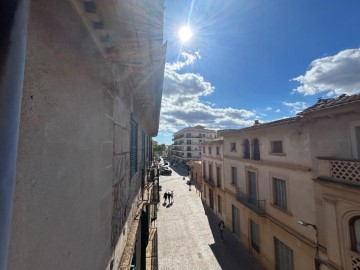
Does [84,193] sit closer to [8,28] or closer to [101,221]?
[101,221]

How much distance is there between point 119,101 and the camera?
2.91 metres

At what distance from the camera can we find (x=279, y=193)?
10719 millimetres

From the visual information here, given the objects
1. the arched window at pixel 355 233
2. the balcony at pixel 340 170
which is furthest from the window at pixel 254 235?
the balcony at pixel 340 170

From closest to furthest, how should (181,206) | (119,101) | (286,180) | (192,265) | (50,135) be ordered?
1. (50,135)
2. (119,101)
3. (286,180)
4. (192,265)
5. (181,206)

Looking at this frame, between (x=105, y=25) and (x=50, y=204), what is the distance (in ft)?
4.72

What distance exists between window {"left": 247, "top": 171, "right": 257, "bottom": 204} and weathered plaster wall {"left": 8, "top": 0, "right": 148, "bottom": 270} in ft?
40.8

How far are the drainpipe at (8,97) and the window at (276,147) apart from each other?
11.7 metres

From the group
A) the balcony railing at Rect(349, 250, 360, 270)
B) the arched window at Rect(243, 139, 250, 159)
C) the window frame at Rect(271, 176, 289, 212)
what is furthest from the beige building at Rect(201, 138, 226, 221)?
the balcony railing at Rect(349, 250, 360, 270)

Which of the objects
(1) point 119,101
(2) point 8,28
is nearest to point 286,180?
(1) point 119,101

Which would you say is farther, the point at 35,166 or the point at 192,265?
the point at 192,265

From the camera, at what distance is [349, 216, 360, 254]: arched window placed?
650 centimetres

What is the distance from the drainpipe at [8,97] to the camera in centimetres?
65

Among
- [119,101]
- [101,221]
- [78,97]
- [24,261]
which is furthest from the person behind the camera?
[119,101]

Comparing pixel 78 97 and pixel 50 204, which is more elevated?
pixel 78 97
